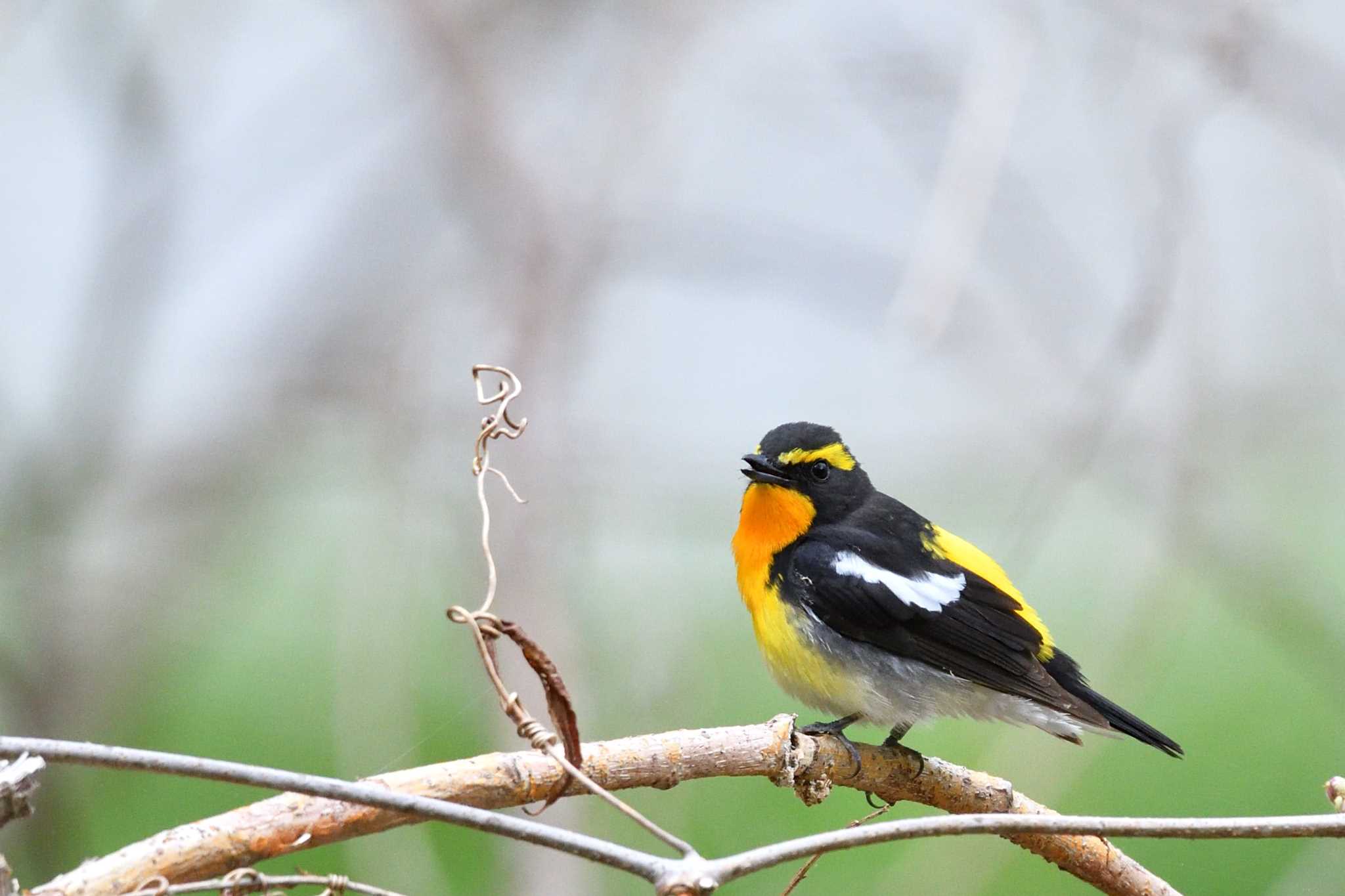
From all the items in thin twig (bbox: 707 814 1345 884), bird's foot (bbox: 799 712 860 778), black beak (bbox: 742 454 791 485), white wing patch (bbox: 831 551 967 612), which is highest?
black beak (bbox: 742 454 791 485)

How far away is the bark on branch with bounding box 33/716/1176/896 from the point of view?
153cm

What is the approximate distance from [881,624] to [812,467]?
49 cm

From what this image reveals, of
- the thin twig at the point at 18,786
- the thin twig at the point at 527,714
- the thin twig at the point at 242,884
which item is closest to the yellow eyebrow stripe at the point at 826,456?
the thin twig at the point at 527,714

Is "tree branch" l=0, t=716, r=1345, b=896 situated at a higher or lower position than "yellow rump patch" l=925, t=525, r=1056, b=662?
lower

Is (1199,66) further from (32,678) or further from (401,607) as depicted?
(32,678)

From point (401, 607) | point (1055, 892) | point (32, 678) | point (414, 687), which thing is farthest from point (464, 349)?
point (1055, 892)

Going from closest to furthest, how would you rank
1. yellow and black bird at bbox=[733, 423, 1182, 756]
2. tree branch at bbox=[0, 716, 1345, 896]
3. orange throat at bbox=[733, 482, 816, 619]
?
1. tree branch at bbox=[0, 716, 1345, 896]
2. yellow and black bird at bbox=[733, 423, 1182, 756]
3. orange throat at bbox=[733, 482, 816, 619]

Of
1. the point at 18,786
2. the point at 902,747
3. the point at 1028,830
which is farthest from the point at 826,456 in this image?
the point at 18,786

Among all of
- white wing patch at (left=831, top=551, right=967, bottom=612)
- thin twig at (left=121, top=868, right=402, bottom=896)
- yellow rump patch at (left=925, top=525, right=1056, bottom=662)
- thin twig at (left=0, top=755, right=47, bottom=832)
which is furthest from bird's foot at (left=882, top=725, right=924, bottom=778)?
thin twig at (left=0, top=755, right=47, bottom=832)

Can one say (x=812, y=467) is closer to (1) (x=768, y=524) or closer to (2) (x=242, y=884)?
(1) (x=768, y=524)

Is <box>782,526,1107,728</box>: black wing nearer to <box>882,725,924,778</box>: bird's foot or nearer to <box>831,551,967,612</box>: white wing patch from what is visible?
<box>831,551,967,612</box>: white wing patch

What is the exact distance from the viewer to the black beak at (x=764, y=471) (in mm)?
3283

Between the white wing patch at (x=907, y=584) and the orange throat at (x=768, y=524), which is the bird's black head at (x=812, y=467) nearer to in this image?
the orange throat at (x=768, y=524)

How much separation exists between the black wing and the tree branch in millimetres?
655
